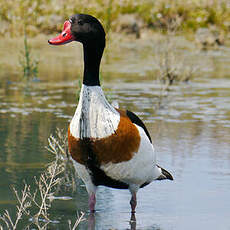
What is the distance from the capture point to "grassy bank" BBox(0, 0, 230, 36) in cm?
2414

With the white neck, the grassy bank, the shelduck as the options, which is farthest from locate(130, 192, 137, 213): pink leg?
the grassy bank

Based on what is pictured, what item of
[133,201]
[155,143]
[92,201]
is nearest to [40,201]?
[92,201]

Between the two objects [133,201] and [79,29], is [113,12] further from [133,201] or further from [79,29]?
[79,29]

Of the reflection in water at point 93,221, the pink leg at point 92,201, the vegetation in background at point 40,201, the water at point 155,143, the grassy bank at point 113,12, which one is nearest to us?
the vegetation in background at point 40,201

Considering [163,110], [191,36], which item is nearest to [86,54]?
[163,110]

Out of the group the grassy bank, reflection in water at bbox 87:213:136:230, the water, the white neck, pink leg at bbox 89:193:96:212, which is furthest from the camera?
the grassy bank

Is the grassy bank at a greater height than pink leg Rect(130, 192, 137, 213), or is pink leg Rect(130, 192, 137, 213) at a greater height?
pink leg Rect(130, 192, 137, 213)

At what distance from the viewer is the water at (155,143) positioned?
21.3 feet

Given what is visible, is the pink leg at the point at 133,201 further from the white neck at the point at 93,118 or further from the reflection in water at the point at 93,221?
the white neck at the point at 93,118

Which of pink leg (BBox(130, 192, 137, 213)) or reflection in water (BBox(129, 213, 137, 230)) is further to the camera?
pink leg (BBox(130, 192, 137, 213))

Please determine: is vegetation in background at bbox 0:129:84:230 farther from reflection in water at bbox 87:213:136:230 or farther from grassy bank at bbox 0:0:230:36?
grassy bank at bbox 0:0:230:36

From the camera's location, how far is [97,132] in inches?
231

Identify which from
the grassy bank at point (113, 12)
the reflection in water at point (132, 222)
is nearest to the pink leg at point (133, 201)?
the reflection in water at point (132, 222)

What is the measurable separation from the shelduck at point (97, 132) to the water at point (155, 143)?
50 cm
